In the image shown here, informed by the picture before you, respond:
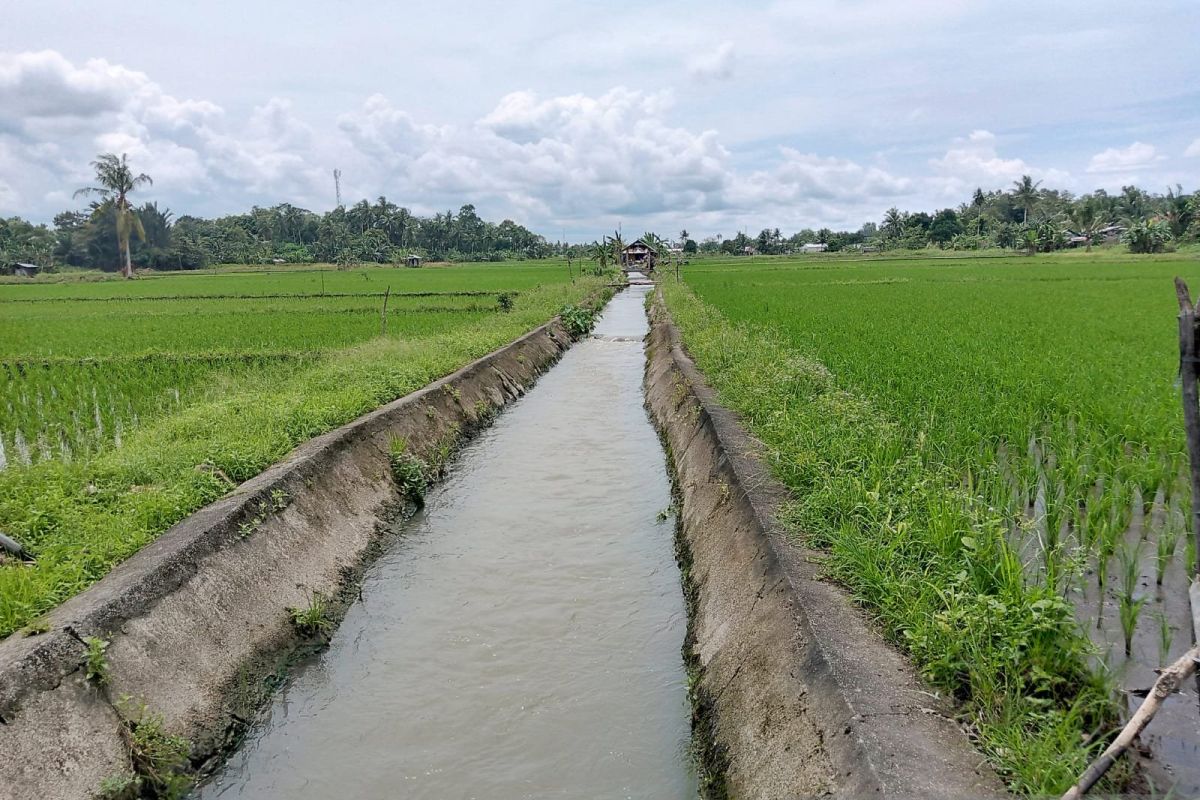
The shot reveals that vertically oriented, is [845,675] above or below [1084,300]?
below

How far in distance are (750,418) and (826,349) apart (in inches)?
181

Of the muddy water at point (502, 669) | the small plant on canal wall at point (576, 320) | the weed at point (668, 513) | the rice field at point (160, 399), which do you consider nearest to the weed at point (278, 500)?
the rice field at point (160, 399)

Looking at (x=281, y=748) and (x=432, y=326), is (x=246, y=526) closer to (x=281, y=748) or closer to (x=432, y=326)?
(x=281, y=748)

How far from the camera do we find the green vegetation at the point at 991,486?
10.5 feet

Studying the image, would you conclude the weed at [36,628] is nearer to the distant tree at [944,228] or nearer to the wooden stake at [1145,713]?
the wooden stake at [1145,713]

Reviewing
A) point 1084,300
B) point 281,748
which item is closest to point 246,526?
point 281,748

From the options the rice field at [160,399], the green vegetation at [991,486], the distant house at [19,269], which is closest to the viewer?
the green vegetation at [991,486]

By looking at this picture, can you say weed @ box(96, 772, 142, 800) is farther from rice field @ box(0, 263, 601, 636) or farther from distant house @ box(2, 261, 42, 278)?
distant house @ box(2, 261, 42, 278)

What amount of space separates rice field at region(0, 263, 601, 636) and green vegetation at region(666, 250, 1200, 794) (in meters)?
4.50

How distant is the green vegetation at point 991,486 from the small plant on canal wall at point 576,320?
38.0 ft

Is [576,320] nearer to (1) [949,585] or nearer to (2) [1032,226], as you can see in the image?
(1) [949,585]

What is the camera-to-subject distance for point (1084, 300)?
20.4m

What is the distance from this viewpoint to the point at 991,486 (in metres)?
5.42

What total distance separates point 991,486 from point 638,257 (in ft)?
252
